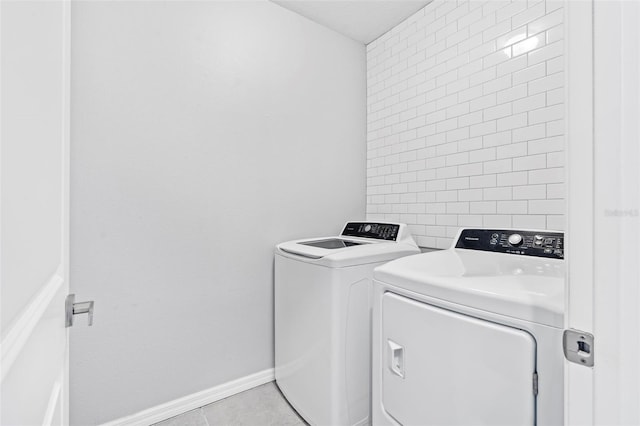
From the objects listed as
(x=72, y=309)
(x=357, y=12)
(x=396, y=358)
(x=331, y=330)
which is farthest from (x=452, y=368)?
(x=357, y=12)

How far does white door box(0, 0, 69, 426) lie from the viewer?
29 cm

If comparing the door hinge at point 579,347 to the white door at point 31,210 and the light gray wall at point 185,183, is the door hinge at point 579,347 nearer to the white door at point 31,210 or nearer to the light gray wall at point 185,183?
the white door at point 31,210

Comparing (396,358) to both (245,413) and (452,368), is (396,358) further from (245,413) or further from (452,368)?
(245,413)

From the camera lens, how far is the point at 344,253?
1440 mm

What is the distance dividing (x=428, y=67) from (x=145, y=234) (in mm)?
1960

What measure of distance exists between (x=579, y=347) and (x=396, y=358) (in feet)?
2.25

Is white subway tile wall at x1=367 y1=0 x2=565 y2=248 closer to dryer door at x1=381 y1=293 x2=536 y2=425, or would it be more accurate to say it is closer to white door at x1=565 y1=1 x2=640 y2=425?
dryer door at x1=381 y1=293 x2=536 y2=425

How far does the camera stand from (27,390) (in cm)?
35

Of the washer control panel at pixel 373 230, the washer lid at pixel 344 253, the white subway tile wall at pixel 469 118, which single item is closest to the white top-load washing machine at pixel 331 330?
the washer lid at pixel 344 253

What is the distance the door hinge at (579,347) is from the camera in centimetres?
43

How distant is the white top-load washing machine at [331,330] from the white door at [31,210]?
101 cm

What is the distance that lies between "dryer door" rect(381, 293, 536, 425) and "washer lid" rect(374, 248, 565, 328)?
0.17ft

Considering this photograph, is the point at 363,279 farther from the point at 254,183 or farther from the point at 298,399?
the point at 254,183

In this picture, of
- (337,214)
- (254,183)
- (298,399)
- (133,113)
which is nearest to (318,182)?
(337,214)
